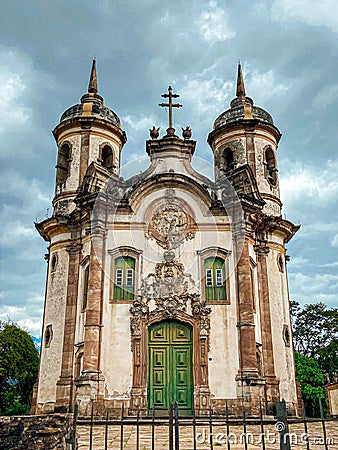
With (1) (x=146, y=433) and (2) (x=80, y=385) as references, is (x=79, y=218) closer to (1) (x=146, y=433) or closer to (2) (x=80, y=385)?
(2) (x=80, y=385)

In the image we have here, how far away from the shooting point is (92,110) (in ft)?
86.8

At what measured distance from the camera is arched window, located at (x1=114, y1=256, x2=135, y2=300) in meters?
19.6

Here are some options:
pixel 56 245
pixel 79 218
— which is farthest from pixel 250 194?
pixel 56 245

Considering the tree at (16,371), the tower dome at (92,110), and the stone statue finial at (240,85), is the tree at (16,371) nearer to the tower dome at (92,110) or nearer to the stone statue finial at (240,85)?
the tower dome at (92,110)

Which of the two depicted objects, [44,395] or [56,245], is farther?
[56,245]

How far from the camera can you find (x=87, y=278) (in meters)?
20.9

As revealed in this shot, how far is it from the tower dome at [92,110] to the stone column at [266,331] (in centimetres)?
1062

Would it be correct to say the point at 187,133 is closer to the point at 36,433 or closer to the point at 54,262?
the point at 54,262

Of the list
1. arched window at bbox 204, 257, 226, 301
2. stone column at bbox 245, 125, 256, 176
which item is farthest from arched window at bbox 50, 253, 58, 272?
stone column at bbox 245, 125, 256, 176

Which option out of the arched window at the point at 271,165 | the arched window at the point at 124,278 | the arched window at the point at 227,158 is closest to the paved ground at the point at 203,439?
the arched window at the point at 124,278

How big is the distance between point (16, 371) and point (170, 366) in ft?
48.8

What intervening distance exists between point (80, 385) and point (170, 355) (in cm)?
340

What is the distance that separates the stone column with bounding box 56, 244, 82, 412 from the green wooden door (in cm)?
355

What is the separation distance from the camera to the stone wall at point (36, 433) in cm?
881
